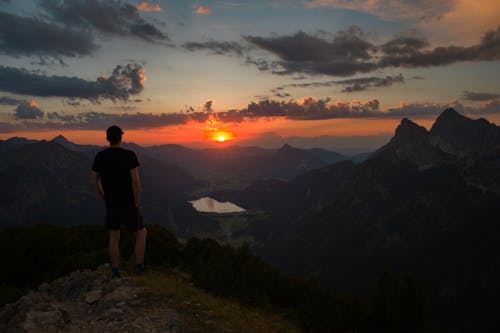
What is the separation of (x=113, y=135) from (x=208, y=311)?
17.7 ft

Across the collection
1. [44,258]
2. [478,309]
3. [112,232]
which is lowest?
[478,309]

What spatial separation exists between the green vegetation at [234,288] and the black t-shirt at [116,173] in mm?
2762

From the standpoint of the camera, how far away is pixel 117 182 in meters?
9.96

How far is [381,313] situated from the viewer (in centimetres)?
1199

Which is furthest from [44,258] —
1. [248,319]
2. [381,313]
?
[381,313]

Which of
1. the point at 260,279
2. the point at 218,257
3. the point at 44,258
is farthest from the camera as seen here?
the point at 44,258

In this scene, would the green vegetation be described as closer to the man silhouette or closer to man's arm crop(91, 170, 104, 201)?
the man silhouette

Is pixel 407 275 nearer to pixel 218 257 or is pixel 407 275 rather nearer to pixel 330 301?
pixel 330 301

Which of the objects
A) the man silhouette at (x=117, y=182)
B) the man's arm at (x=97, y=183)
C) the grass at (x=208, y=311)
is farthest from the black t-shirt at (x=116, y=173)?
the grass at (x=208, y=311)

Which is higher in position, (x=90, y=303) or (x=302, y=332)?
(x=90, y=303)

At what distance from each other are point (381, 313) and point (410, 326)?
0.92 metres

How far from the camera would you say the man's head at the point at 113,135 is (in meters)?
9.96

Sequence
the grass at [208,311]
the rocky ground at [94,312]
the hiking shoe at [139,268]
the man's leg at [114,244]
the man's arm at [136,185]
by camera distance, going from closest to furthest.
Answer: the rocky ground at [94,312], the grass at [208,311], the man's arm at [136,185], the man's leg at [114,244], the hiking shoe at [139,268]

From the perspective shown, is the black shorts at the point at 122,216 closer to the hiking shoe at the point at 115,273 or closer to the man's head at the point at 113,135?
the hiking shoe at the point at 115,273
